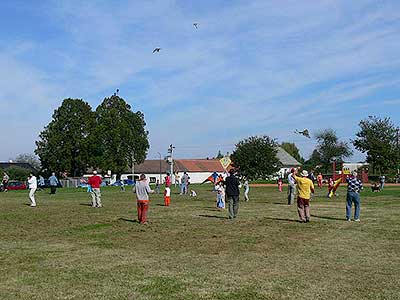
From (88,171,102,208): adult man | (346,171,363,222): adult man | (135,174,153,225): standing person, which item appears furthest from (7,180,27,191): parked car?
(346,171,363,222): adult man

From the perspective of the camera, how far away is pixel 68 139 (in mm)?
75750

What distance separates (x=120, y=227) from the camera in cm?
1625

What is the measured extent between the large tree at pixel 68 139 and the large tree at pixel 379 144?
3930cm

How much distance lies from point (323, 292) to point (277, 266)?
2.07m

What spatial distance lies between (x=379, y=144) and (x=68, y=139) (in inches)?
1744

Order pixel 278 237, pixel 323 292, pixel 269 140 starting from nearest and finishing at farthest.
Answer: pixel 323 292 < pixel 278 237 < pixel 269 140

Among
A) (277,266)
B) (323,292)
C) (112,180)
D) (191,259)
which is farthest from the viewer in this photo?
(112,180)

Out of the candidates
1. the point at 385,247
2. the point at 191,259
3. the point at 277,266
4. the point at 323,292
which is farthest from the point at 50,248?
Answer: the point at 385,247

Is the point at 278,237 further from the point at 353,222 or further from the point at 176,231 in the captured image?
the point at 353,222

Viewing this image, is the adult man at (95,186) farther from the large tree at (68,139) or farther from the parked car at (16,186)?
the large tree at (68,139)

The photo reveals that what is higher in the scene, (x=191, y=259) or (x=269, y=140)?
(x=269, y=140)

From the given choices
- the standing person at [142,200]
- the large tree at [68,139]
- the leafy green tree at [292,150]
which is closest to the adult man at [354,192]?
the standing person at [142,200]

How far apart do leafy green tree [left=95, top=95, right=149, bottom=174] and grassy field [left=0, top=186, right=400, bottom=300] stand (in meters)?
60.2

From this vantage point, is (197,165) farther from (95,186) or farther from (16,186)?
(95,186)
